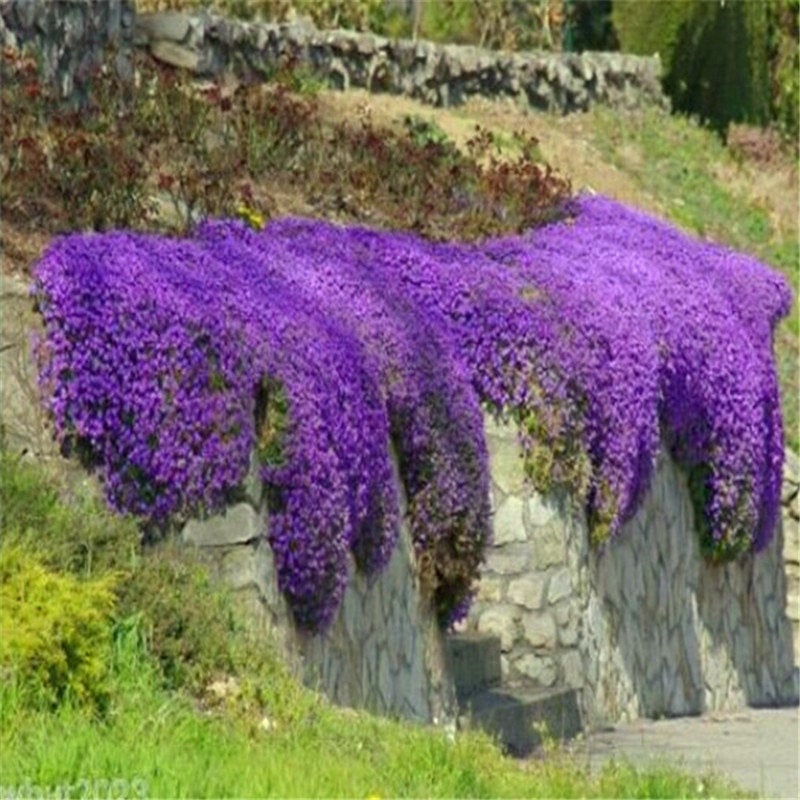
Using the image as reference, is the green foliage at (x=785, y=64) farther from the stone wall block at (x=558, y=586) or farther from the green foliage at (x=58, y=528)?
the green foliage at (x=58, y=528)

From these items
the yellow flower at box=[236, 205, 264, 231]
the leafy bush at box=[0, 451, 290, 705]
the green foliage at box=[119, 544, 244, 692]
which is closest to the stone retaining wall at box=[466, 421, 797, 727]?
the yellow flower at box=[236, 205, 264, 231]

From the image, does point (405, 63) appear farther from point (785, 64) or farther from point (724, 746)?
point (724, 746)

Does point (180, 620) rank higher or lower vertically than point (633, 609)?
higher

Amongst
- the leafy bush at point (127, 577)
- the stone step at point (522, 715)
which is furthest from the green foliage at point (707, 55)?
the leafy bush at point (127, 577)

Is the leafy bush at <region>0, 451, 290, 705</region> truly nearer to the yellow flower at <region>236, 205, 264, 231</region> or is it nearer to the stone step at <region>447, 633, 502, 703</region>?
the stone step at <region>447, 633, 502, 703</region>

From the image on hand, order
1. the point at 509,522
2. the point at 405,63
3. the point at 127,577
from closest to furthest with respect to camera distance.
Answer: the point at 127,577 → the point at 509,522 → the point at 405,63

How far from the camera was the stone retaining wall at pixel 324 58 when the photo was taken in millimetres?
19203

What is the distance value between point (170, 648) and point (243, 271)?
2788 millimetres

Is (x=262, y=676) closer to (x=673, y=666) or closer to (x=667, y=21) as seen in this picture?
(x=673, y=666)

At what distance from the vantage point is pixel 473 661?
651 inches

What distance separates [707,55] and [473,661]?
60.6ft

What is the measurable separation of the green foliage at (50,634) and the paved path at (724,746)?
294cm

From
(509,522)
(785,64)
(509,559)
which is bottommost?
(785,64)

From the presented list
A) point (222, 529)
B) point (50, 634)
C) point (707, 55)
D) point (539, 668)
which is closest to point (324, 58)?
point (707, 55)
